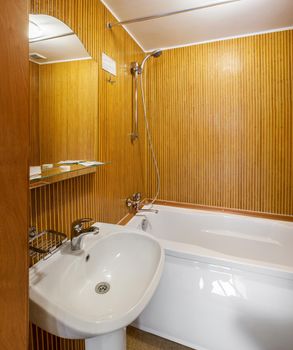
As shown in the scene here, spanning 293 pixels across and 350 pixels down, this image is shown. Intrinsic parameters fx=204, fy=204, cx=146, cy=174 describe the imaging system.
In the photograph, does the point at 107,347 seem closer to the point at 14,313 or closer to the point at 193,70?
the point at 14,313

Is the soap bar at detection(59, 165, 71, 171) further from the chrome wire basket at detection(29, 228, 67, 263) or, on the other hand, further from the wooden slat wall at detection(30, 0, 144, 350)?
the chrome wire basket at detection(29, 228, 67, 263)

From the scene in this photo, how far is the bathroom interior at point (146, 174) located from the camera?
62 centimetres

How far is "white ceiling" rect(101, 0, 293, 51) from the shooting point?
1.49m

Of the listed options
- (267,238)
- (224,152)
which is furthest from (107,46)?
(267,238)

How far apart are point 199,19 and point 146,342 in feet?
8.14

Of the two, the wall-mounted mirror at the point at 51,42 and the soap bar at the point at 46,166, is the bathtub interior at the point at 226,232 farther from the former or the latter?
the wall-mounted mirror at the point at 51,42

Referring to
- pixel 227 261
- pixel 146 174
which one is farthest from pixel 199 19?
pixel 227 261

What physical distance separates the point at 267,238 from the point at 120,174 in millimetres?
1441

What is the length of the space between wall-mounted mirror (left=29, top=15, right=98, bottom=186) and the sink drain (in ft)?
2.16

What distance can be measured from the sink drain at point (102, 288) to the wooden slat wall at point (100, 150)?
0.32 meters

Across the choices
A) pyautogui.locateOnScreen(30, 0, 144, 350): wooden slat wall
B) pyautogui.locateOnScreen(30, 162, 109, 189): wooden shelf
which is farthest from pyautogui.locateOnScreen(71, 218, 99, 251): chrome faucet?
pyautogui.locateOnScreen(30, 162, 109, 189): wooden shelf

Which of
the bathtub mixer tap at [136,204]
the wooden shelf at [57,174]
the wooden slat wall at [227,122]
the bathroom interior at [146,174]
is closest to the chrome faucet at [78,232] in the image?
the bathroom interior at [146,174]

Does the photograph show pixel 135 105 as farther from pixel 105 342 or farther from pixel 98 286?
pixel 105 342

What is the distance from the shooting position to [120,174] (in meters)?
1.79
